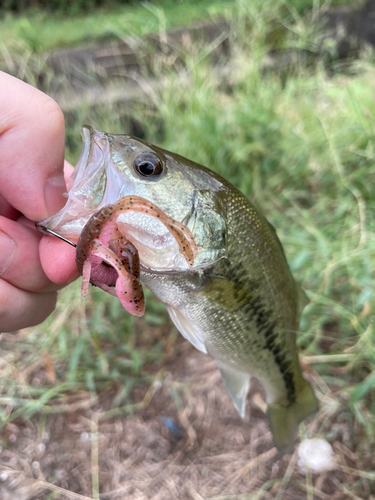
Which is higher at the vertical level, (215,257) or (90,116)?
(215,257)

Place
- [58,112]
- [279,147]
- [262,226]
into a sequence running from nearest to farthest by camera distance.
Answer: [58,112]
[262,226]
[279,147]

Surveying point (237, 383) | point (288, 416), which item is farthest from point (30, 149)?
point (288, 416)

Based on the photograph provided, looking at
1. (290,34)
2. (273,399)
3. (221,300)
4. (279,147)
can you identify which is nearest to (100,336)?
(273,399)

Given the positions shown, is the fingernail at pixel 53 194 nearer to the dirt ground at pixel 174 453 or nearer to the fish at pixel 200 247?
the fish at pixel 200 247

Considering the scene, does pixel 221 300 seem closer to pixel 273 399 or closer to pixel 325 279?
pixel 273 399

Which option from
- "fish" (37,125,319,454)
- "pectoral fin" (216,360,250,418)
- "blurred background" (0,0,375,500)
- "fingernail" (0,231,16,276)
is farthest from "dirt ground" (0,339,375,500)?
"fingernail" (0,231,16,276)
